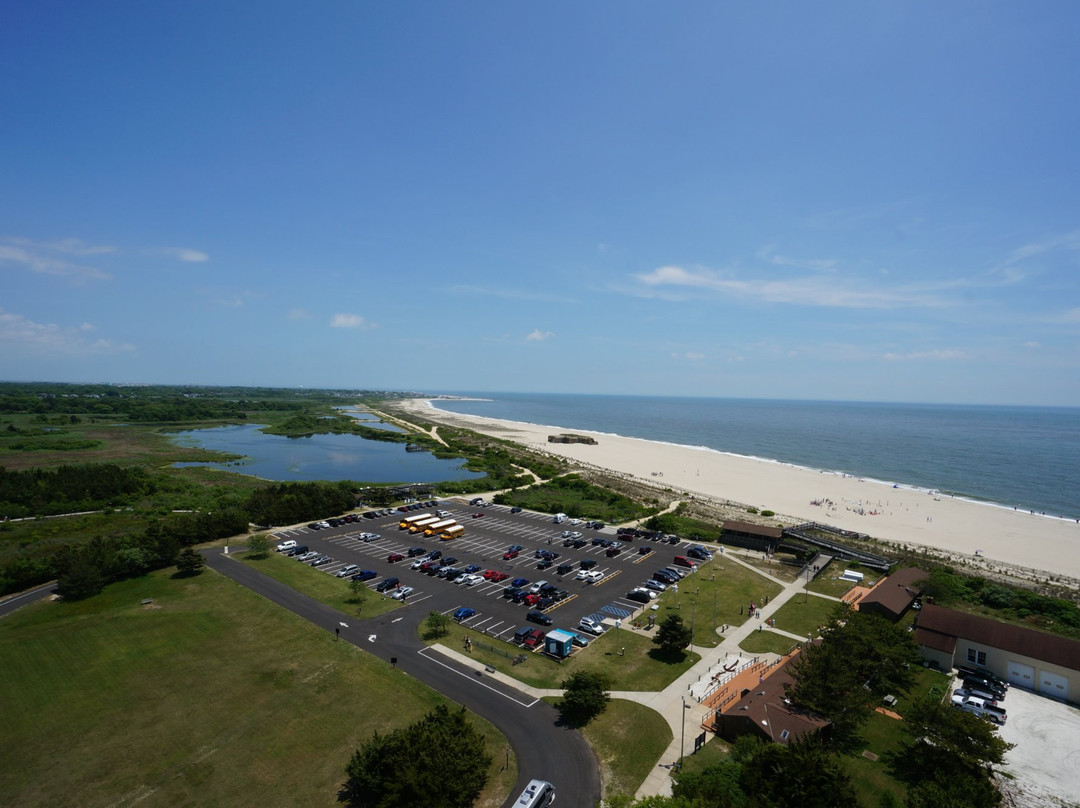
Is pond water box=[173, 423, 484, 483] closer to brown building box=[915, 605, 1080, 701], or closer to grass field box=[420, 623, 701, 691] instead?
grass field box=[420, 623, 701, 691]

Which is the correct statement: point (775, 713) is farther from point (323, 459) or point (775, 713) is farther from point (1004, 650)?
point (323, 459)

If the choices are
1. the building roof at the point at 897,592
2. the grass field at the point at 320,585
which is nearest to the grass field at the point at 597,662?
the grass field at the point at 320,585

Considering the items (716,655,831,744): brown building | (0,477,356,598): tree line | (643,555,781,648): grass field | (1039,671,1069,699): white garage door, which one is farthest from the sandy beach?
(0,477,356,598): tree line

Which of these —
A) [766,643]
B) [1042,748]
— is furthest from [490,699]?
[1042,748]

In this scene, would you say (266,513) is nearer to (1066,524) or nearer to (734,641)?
(734,641)

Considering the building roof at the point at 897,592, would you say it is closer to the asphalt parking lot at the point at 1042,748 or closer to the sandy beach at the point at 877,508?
the asphalt parking lot at the point at 1042,748

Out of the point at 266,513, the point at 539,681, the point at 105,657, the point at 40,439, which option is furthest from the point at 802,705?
the point at 40,439
